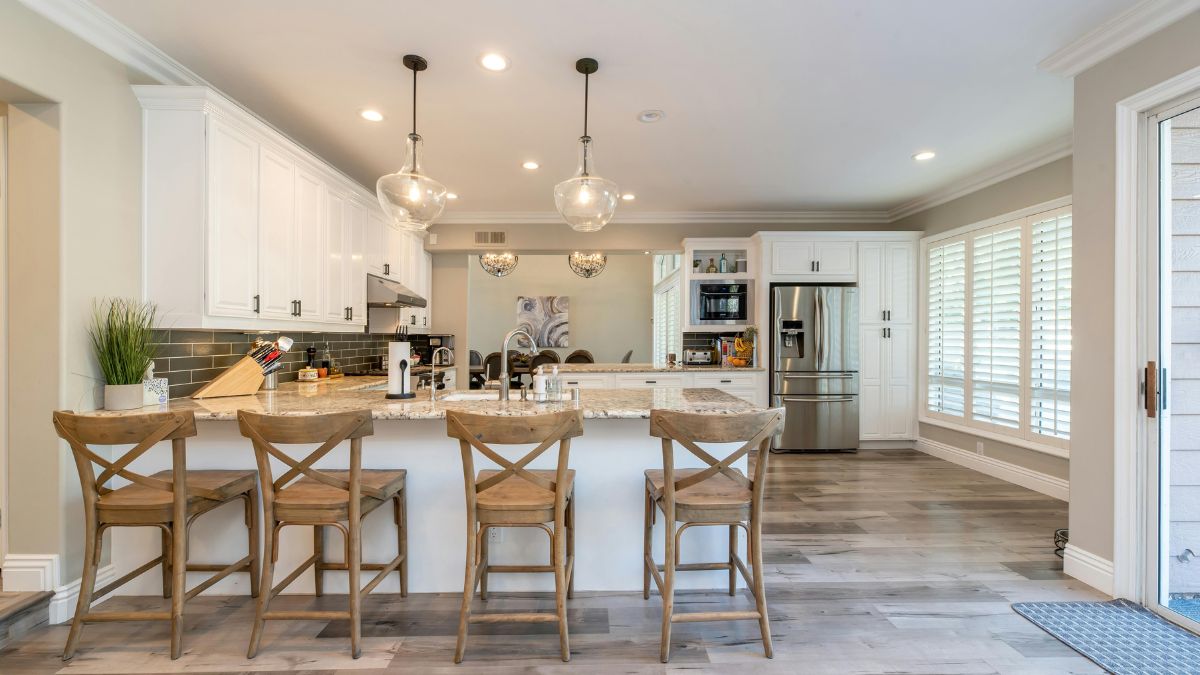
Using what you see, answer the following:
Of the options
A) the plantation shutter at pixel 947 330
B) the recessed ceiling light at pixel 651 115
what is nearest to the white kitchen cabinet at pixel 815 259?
the plantation shutter at pixel 947 330

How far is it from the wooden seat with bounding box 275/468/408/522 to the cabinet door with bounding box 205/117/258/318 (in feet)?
3.83

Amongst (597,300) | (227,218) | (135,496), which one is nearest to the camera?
(135,496)

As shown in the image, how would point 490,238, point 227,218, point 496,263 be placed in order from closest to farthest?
point 227,218 → point 490,238 → point 496,263

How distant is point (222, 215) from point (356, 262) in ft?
4.91

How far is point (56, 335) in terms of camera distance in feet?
7.10

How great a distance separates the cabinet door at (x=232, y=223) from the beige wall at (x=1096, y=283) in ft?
13.9

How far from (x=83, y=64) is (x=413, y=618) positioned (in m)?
2.77

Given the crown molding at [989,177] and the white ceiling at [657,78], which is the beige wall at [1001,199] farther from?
the white ceiling at [657,78]

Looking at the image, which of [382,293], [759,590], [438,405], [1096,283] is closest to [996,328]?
[1096,283]

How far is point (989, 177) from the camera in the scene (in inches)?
173

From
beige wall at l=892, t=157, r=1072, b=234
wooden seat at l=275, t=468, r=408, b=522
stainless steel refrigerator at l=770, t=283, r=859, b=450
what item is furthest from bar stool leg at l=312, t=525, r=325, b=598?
beige wall at l=892, t=157, r=1072, b=234

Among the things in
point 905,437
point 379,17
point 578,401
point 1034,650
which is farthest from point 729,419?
point 905,437

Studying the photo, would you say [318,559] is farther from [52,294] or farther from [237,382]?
[52,294]

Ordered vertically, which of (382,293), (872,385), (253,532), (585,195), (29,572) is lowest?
(29,572)
